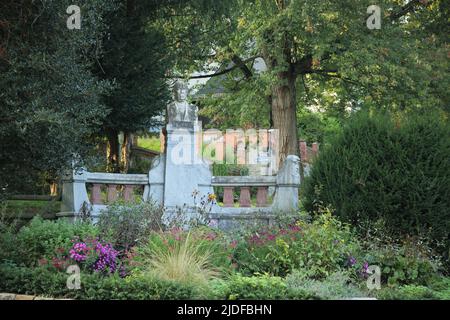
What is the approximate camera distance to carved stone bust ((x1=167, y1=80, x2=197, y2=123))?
13.6 m

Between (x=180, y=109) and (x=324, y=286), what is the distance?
566 cm

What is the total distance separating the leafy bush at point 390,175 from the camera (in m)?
11.8

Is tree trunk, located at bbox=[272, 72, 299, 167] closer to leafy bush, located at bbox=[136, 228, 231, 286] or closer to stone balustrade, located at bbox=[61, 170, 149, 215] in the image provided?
stone balustrade, located at bbox=[61, 170, 149, 215]

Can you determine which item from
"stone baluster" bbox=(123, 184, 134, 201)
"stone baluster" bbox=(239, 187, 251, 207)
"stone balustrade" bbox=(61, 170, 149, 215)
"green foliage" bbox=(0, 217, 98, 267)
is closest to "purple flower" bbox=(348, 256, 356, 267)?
"stone baluster" bbox=(239, 187, 251, 207)

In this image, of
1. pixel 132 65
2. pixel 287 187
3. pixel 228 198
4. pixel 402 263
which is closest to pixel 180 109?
pixel 228 198

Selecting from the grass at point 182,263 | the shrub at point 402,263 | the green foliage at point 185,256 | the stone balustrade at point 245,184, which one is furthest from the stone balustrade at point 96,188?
the shrub at point 402,263

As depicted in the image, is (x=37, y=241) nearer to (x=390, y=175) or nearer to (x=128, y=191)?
(x=128, y=191)

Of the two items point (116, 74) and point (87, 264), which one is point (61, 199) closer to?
point (116, 74)

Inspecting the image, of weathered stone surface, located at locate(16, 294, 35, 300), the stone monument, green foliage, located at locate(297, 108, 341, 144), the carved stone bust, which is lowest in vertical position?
weathered stone surface, located at locate(16, 294, 35, 300)

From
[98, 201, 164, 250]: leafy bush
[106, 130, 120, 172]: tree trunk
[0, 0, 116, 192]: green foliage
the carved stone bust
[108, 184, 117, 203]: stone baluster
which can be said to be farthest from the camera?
[106, 130, 120, 172]: tree trunk

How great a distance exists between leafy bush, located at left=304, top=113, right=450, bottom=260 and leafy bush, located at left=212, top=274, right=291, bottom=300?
3.69m

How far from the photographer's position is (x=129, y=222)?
11.4 m

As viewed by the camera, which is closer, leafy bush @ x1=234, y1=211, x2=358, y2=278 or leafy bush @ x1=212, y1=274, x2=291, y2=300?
leafy bush @ x1=212, y1=274, x2=291, y2=300

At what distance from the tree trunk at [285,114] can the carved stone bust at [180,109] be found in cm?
871
